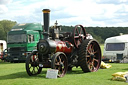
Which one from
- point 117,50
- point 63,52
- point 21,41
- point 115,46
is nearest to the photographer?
point 63,52

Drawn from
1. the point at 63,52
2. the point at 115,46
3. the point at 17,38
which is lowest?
the point at 115,46

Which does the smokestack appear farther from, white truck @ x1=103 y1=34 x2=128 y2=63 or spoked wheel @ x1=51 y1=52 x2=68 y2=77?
white truck @ x1=103 y1=34 x2=128 y2=63

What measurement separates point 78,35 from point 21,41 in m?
9.49

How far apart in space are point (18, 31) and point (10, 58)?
2.40m

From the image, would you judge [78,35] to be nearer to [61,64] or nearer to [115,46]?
[61,64]

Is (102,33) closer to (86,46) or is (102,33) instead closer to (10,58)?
(10,58)

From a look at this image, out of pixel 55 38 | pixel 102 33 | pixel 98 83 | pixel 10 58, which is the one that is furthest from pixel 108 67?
pixel 102 33

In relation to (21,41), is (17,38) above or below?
→ above

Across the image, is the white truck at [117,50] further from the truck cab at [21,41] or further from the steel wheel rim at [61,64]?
the steel wheel rim at [61,64]

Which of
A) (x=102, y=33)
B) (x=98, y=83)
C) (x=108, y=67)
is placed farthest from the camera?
(x=102, y=33)

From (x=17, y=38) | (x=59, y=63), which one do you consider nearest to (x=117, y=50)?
(x=17, y=38)

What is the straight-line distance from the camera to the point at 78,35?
11992 millimetres

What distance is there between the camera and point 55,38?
35.6 feet

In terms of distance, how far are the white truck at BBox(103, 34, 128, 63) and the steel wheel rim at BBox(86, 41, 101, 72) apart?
21.1 feet
